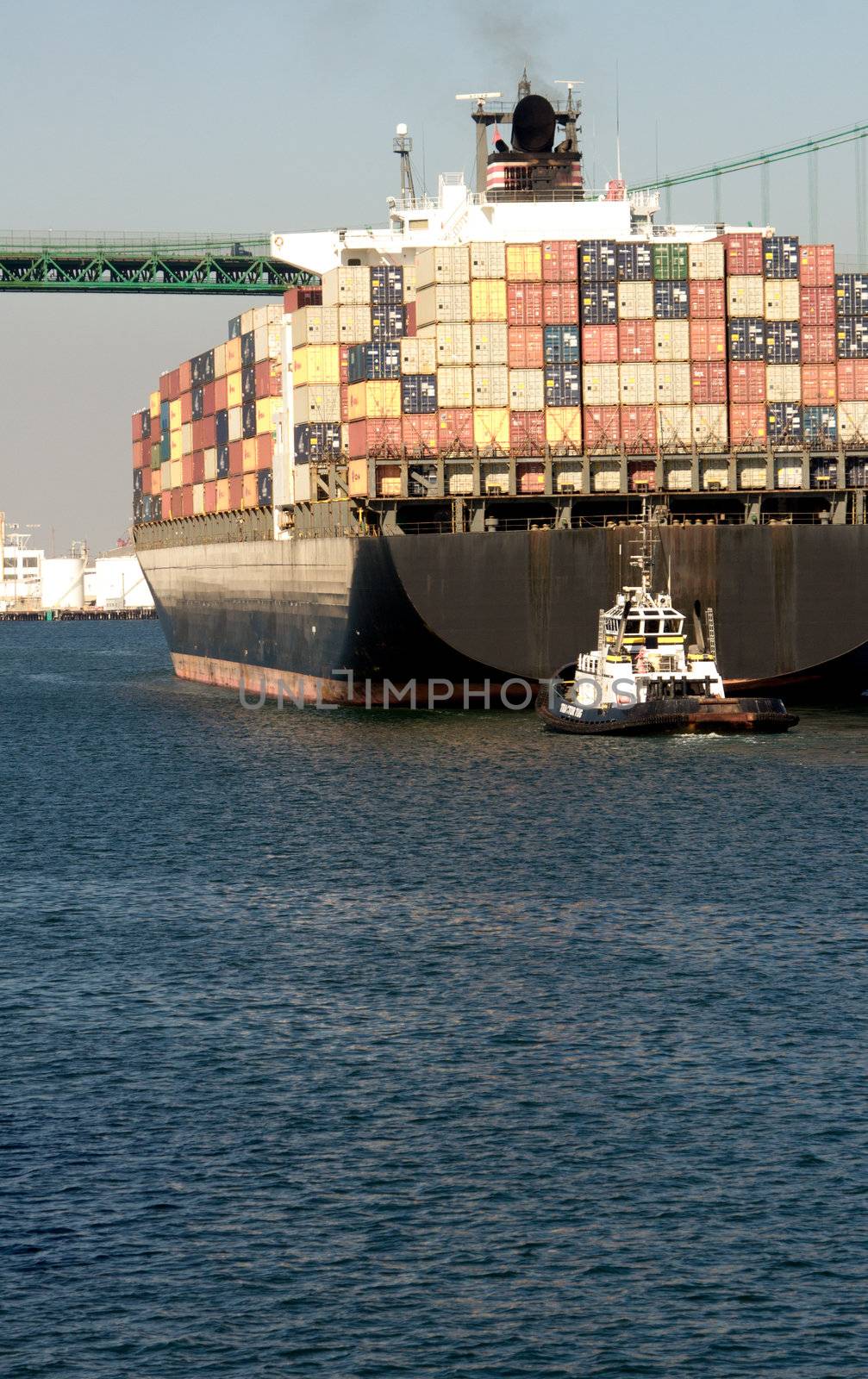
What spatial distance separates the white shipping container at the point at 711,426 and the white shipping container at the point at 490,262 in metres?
9.38

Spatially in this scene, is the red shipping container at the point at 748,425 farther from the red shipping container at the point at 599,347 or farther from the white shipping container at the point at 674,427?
the red shipping container at the point at 599,347

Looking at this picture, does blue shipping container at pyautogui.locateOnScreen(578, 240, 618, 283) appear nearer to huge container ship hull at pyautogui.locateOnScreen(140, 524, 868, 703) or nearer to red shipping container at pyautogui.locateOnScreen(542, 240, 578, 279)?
red shipping container at pyautogui.locateOnScreen(542, 240, 578, 279)

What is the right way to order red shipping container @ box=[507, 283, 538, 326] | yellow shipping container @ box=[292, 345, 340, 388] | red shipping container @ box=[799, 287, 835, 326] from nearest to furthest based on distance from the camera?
1. red shipping container @ box=[507, 283, 538, 326]
2. red shipping container @ box=[799, 287, 835, 326]
3. yellow shipping container @ box=[292, 345, 340, 388]

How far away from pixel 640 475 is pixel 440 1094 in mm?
49594

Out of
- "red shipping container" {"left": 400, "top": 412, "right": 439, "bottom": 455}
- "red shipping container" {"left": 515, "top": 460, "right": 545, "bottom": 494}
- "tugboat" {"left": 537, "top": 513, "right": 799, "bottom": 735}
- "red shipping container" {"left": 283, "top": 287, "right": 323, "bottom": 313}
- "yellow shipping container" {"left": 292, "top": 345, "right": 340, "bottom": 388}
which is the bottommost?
"tugboat" {"left": 537, "top": 513, "right": 799, "bottom": 735}

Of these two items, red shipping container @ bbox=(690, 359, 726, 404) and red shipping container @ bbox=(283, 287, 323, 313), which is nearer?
red shipping container @ bbox=(690, 359, 726, 404)

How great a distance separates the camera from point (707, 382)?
246ft

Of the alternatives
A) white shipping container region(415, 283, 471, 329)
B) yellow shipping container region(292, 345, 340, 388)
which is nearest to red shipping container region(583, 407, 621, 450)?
white shipping container region(415, 283, 471, 329)

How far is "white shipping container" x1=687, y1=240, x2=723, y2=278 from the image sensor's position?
75.4 meters

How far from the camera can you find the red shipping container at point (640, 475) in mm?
73938

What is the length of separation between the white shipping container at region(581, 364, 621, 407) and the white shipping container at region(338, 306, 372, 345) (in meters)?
9.96

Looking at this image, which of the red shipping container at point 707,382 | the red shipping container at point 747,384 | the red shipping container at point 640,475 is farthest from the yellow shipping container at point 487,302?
the red shipping container at point 747,384

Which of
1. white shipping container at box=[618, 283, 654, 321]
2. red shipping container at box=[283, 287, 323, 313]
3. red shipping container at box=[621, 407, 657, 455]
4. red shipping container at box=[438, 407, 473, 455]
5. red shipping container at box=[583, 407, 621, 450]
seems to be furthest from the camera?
red shipping container at box=[283, 287, 323, 313]

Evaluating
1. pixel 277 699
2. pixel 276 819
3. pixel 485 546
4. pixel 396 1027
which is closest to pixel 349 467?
pixel 485 546
